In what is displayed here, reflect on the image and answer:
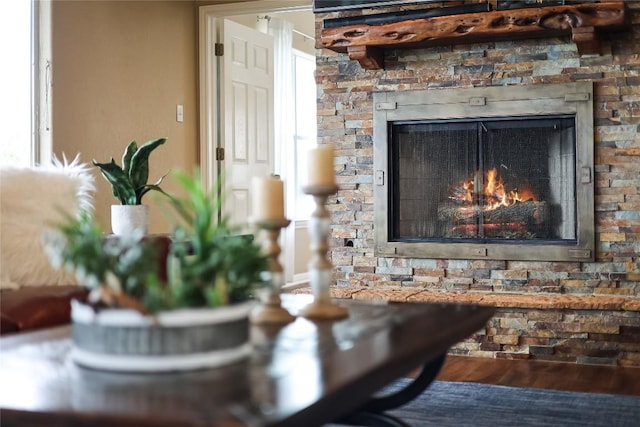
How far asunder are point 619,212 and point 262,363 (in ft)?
9.70

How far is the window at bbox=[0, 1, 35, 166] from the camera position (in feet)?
14.4

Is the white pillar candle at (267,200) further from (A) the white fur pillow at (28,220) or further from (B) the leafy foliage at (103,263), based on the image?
(A) the white fur pillow at (28,220)

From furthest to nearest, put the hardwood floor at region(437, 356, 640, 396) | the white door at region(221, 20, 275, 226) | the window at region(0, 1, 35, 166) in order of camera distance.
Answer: the white door at region(221, 20, 275, 226), the window at region(0, 1, 35, 166), the hardwood floor at region(437, 356, 640, 396)

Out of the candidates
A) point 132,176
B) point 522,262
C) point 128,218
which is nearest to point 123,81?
point 132,176

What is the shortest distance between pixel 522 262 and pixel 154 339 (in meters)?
3.11

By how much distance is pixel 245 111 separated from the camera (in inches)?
245

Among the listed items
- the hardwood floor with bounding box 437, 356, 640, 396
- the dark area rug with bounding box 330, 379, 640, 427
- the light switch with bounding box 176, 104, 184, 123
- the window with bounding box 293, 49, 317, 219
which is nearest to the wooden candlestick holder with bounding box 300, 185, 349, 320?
the dark area rug with bounding box 330, 379, 640, 427

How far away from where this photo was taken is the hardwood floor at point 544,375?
3641 mm

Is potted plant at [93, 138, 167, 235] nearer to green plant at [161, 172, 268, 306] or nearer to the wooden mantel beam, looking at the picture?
the wooden mantel beam

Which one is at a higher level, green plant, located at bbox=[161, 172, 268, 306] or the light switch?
the light switch

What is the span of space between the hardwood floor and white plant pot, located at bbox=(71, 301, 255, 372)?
7.92 ft

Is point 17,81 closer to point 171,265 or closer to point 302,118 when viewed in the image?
point 171,265

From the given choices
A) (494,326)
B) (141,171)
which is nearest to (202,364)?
(141,171)

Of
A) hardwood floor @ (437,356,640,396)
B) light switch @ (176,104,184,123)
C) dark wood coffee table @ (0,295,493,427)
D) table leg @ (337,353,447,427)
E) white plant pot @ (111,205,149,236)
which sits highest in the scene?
light switch @ (176,104,184,123)
